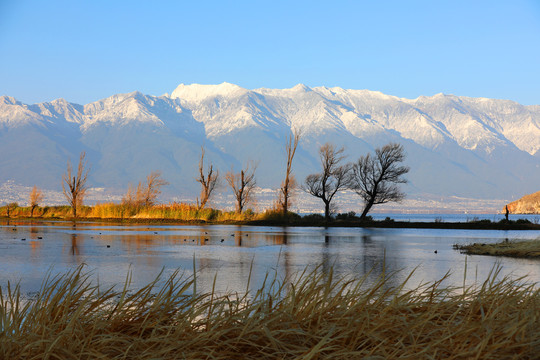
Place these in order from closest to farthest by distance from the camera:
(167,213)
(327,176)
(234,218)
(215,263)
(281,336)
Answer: (281,336), (215,263), (167,213), (234,218), (327,176)

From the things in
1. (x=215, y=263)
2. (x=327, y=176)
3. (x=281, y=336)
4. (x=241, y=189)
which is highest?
(x=327, y=176)

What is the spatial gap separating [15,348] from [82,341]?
387mm

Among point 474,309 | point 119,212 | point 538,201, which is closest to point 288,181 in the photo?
point 119,212

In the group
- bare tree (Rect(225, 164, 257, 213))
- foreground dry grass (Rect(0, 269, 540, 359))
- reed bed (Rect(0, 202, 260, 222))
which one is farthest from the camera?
bare tree (Rect(225, 164, 257, 213))

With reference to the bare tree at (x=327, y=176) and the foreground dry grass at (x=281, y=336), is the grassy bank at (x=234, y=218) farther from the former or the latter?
the foreground dry grass at (x=281, y=336)

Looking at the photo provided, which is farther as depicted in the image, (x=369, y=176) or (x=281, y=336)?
(x=369, y=176)

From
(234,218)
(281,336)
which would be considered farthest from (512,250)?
(234,218)

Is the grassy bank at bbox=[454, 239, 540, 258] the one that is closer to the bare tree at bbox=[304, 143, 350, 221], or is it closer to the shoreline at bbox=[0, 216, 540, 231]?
the shoreline at bbox=[0, 216, 540, 231]

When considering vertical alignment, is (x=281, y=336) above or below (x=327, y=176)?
below

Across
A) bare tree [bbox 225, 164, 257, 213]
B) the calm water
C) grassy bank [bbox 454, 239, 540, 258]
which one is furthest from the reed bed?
grassy bank [bbox 454, 239, 540, 258]

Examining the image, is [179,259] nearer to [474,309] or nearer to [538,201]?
[474,309]

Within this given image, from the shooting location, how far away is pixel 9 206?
54.7 metres

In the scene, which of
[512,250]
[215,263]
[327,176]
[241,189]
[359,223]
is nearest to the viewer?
[215,263]

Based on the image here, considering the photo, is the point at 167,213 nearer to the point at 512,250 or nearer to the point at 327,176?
the point at 327,176
